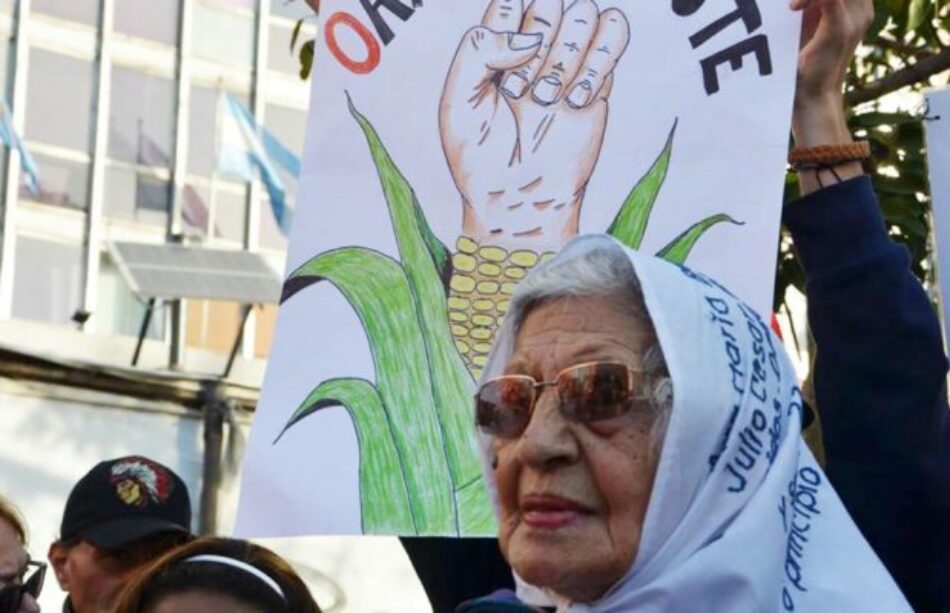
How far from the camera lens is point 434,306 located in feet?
10.3

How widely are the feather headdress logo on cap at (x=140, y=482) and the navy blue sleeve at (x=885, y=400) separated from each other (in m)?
1.87

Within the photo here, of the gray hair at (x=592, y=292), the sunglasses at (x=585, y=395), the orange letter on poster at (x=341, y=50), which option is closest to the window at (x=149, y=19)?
the orange letter on poster at (x=341, y=50)

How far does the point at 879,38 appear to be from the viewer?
560 centimetres

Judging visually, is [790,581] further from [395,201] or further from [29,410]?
[29,410]

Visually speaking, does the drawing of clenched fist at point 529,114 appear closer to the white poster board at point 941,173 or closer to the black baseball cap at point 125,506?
the white poster board at point 941,173

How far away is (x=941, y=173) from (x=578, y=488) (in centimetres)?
102

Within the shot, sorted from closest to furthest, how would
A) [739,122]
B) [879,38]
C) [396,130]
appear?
1. [739,122]
2. [396,130]
3. [879,38]

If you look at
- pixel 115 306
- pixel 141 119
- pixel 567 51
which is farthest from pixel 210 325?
pixel 567 51

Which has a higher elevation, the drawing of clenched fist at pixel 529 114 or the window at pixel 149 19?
the window at pixel 149 19

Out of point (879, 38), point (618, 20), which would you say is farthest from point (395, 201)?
point (879, 38)

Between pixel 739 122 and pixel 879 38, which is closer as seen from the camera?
pixel 739 122

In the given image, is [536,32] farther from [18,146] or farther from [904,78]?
[18,146]

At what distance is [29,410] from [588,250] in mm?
7995

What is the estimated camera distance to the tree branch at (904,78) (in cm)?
489
